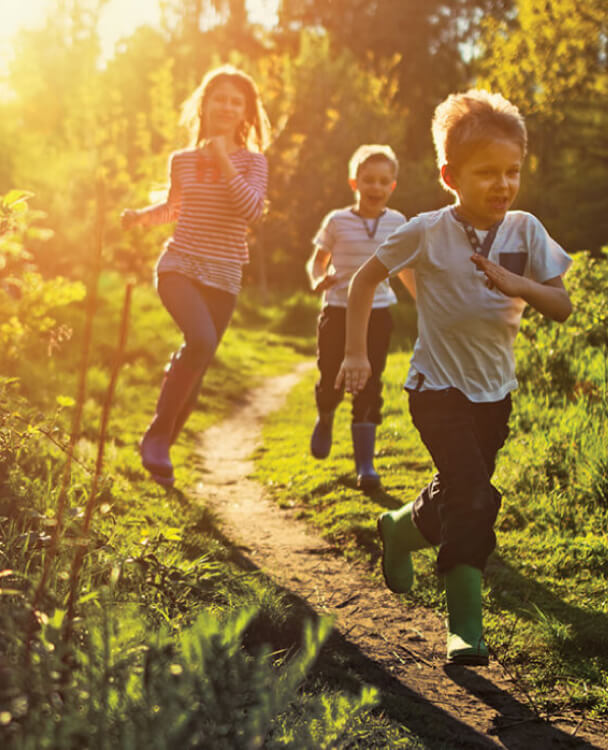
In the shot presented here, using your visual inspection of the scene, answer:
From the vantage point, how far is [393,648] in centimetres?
293

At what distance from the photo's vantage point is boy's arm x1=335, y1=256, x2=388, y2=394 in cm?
308

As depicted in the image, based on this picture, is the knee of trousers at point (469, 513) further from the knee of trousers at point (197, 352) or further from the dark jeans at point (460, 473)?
the knee of trousers at point (197, 352)

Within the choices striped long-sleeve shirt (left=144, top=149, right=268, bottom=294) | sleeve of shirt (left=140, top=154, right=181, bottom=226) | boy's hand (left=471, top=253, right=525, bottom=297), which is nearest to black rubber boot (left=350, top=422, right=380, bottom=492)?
striped long-sleeve shirt (left=144, top=149, right=268, bottom=294)

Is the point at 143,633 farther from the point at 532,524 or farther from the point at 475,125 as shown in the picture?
the point at 532,524

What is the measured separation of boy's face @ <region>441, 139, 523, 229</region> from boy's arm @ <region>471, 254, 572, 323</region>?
0.79 ft

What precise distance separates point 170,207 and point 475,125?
265cm

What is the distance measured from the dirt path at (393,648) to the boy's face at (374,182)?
2.11m

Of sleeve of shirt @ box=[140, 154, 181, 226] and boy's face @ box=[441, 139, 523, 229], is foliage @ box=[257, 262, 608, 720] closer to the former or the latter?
boy's face @ box=[441, 139, 523, 229]

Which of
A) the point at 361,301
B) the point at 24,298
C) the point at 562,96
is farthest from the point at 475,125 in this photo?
the point at 562,96

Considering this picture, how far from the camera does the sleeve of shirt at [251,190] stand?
4.62m

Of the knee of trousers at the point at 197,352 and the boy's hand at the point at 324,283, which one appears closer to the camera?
the knee of trousers at the point at 197,352

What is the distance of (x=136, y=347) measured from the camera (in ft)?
32.2

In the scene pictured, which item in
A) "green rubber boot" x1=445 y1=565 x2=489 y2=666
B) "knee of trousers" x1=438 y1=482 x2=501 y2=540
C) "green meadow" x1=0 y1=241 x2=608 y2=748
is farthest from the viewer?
"knee of trousers" x1=438 y1=482 x2=501 y2=540

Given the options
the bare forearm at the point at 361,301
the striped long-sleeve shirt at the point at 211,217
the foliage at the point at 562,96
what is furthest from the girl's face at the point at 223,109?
the foliage at the point at 562,96
